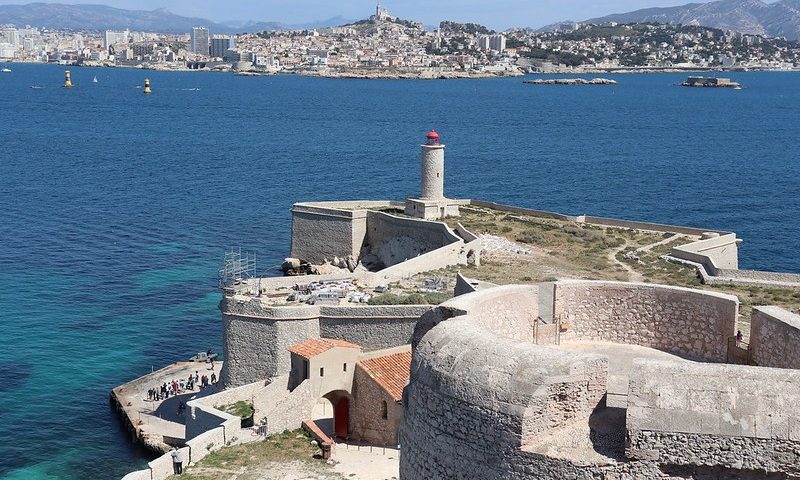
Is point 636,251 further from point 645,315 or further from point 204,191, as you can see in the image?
point 204,191

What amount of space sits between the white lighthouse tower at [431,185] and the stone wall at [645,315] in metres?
31.0

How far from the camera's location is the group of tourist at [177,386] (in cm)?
3155

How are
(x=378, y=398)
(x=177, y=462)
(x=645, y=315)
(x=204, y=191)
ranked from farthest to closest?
(x=204, y=191) < (x=378, y=398) < (x=177, y=462) < (x=645, y=315)

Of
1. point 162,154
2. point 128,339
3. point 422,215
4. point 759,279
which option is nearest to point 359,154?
point 162,154

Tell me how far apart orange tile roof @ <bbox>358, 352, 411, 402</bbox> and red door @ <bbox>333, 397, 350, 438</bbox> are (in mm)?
1242

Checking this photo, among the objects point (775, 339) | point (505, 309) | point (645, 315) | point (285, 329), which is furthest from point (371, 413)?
point (775, 339)

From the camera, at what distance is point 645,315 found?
43.2ft

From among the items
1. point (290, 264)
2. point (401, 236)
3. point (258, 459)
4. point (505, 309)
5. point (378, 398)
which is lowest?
point (258, 459)

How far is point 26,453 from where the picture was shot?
28.0m

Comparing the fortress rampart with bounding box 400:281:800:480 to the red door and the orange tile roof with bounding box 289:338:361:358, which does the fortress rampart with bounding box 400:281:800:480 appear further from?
the orange tile roof with bounding box 289:338:361:358

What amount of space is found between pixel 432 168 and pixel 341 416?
20.6m

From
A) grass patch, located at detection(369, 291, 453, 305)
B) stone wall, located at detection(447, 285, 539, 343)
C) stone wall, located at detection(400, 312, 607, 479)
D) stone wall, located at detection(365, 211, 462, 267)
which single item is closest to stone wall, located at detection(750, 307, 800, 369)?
stone wall, located at detection(447, 285, 539, 343)

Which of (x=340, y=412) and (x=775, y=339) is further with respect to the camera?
(x=340, y=412)

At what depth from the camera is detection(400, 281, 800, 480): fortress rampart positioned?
8633 millimetres
